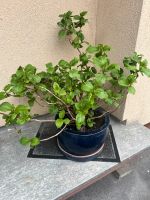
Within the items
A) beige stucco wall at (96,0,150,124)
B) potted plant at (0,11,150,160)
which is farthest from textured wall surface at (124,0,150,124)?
potted plant at (0,11,150,160)

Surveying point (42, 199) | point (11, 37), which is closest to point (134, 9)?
point (11, 37)

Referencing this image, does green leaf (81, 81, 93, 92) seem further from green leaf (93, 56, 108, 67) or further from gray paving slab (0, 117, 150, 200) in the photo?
gray paving slab (0, 117, 150, 200)

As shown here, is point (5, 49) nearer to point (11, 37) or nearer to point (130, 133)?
point (11, 37)

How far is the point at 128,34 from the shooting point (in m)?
1.14

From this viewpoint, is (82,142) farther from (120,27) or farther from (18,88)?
(120,27)

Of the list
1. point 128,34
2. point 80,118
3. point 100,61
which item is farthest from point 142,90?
point 80,118

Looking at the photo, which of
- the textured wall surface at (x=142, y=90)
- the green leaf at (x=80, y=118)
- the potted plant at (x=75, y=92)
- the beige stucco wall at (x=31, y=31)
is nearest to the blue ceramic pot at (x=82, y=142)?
the potted plant at (x=75, y=92)

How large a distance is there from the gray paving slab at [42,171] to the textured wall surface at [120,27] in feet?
0.72

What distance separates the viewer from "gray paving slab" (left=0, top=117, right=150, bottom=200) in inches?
36.8

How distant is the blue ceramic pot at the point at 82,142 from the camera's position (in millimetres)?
980

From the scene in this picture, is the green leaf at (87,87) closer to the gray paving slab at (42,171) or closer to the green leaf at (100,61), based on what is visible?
the green leaf at (100,61)

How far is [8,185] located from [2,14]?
773 mm

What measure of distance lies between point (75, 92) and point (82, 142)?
228 mm

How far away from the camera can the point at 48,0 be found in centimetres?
112
